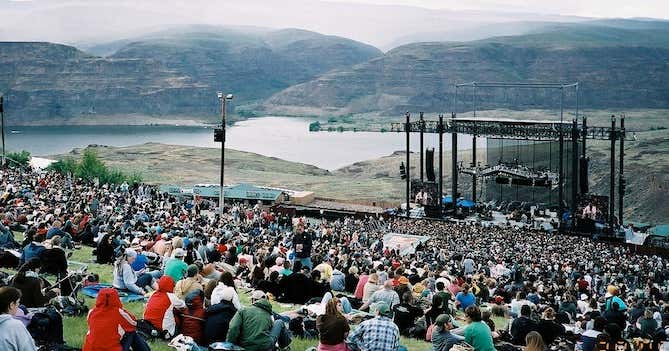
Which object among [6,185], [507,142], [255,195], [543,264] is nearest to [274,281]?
[543,264]

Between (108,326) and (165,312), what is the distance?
182 centimetres

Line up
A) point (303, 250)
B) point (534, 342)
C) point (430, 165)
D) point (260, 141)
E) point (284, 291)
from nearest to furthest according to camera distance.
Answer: point (534, 342) → point (284, 291) → point (303, 250) → point (430, 165) → point (260, 141)

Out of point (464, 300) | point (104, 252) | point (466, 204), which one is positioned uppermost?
point (104, 252)

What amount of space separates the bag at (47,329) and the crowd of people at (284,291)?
17 cm

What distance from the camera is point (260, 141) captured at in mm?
162125

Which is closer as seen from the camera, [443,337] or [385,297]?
[443,337]

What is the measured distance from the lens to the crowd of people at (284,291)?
948 cm

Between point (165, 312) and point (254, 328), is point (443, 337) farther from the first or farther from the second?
point (165, 312)

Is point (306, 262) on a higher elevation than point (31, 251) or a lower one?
lower

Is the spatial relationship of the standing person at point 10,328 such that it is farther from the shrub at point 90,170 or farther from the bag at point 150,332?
the shrub at point 90,170

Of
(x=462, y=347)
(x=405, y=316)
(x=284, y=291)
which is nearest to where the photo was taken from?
(x=462, y=347)

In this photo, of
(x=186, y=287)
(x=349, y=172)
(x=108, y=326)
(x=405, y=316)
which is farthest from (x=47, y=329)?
(x=349, y=172)

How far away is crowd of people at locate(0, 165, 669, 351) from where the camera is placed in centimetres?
948

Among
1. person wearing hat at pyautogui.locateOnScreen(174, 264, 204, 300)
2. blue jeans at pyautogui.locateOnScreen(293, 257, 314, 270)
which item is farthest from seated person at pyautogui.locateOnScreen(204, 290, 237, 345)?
blue jeans at pyautogui.locateOnScreen(293, 257, 314, 270)
